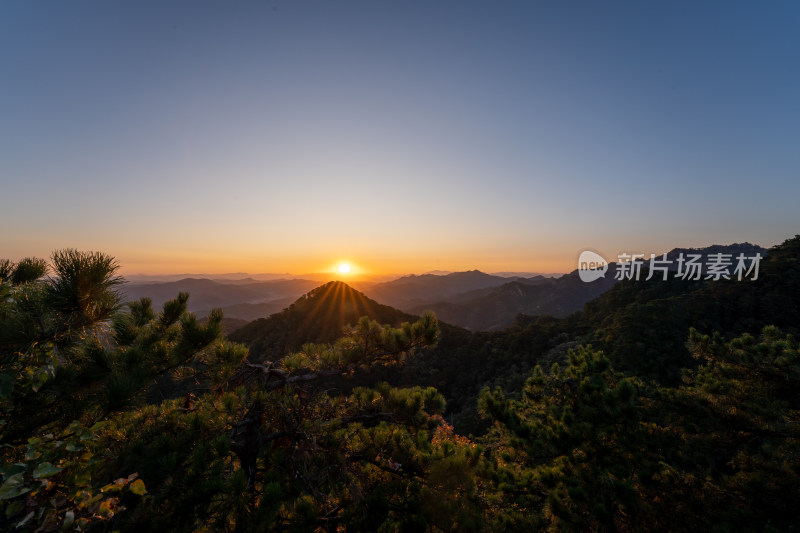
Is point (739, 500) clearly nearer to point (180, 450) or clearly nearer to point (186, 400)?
point (180, 450)

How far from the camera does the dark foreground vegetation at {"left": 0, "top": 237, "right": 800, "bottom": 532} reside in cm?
260

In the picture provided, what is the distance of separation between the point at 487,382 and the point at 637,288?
52.4 meters

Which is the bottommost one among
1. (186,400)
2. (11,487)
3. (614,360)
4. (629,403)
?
(614,360)

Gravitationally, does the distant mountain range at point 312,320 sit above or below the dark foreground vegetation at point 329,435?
below

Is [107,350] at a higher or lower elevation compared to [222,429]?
higher

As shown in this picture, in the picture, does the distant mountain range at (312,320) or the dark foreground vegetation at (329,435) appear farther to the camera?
the distant mountain range at (312,320)

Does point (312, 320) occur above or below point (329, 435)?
below

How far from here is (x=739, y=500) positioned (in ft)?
22.4

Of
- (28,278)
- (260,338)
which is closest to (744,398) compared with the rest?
(28,278)

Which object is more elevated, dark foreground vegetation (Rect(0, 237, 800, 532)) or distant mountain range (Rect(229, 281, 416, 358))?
dark foreground vegetation (Rect(0, 237, 800, 532))

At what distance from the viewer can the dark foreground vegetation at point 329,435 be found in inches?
103

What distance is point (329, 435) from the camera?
12.4 ft

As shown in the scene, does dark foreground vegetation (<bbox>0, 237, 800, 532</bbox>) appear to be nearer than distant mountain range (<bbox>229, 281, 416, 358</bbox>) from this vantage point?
Yes

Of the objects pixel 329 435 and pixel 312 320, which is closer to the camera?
pixel 329 435
